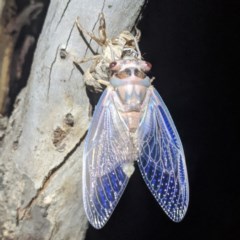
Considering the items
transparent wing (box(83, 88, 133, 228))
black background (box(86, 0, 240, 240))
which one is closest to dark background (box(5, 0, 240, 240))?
black background (box(86, 0, 240, 240))

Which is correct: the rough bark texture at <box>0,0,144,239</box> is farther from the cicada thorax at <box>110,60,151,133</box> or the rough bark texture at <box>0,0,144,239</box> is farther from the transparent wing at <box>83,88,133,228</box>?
the cicada thorax at <box>110,60,151,133</box>

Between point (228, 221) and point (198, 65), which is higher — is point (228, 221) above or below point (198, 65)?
below

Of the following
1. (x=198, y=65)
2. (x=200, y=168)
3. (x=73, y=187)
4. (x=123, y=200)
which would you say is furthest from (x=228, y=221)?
(x=73, y=187)

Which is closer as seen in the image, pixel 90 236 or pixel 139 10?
pixel 139 10

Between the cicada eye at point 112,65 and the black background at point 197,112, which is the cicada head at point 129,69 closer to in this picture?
the cicada eye at point 112,65

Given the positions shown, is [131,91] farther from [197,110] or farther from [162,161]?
[197,110]

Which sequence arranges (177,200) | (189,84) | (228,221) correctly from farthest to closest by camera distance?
(228,221) → (189,84) → (177,200)

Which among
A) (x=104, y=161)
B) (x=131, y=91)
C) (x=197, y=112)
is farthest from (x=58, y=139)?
(x=197, y=112)

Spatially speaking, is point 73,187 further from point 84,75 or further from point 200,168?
point 200,168

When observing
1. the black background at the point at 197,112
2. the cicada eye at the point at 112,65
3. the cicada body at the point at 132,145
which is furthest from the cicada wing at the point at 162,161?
the black background at the point at 197,112
